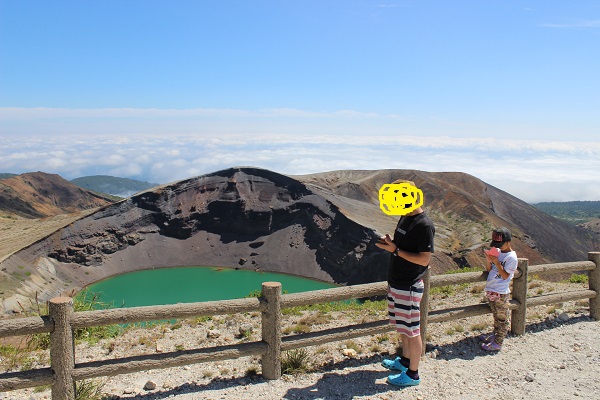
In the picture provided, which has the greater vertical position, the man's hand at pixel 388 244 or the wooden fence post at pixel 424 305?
the man's hand at pixel 388 244

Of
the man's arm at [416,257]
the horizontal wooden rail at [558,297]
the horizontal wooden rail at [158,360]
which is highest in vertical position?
the man's arm at [416,257]

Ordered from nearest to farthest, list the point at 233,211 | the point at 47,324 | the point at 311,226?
the point at 47,324 < the point at 311,226 < the point at 233,211

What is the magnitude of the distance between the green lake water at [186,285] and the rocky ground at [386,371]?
2857 cm

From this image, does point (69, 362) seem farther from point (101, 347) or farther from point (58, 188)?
point (58, 188)

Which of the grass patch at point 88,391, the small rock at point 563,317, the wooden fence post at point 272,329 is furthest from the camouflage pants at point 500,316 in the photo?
the grass patch at point 88,391

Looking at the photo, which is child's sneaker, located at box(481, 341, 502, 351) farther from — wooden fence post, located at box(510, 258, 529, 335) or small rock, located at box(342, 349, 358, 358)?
small rock, located at box(342, 349, 358, 358)

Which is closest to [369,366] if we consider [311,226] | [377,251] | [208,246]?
[377,251]

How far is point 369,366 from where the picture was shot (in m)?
7.27

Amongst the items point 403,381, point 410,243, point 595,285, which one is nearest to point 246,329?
point 403,381

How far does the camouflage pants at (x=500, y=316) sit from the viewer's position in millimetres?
7786

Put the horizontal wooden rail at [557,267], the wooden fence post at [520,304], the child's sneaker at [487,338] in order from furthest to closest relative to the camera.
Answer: the horizontal wooden rail at [557,267]
the wooden fence post at [520,304]
the child's sneaker at [487,338]

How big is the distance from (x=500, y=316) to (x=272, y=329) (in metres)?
3.95

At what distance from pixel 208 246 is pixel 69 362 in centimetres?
5344

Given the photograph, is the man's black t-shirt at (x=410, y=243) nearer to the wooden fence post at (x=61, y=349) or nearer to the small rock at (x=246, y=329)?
the wooden fence post at (x=61, y=349)
